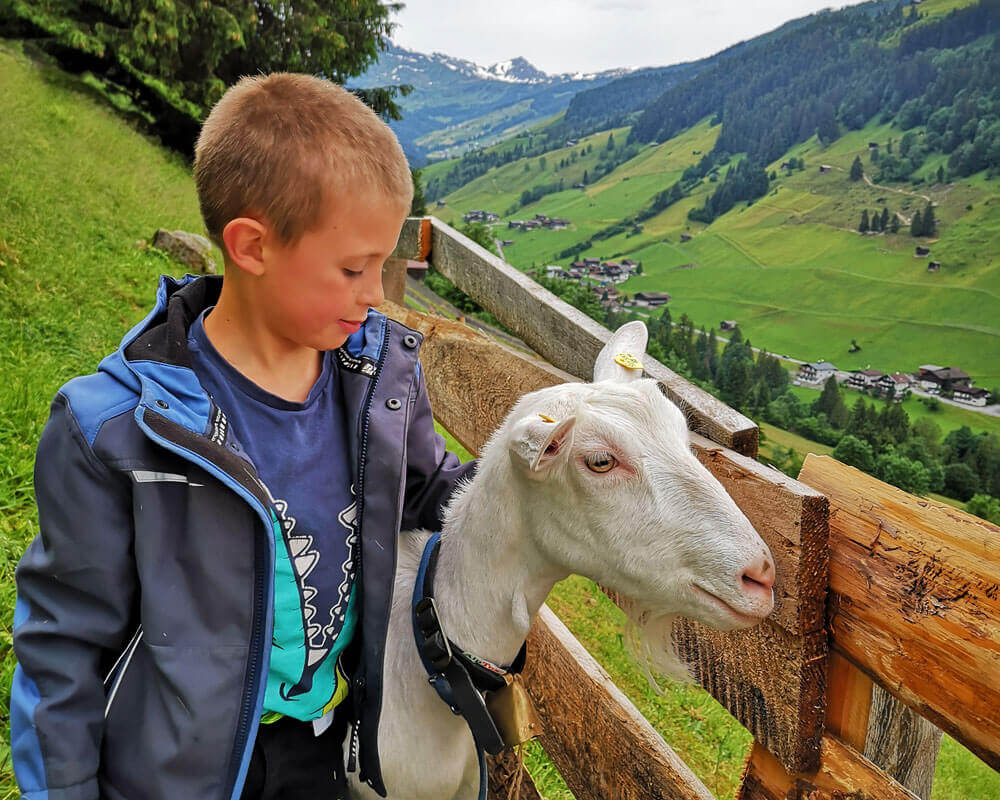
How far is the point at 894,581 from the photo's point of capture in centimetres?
108

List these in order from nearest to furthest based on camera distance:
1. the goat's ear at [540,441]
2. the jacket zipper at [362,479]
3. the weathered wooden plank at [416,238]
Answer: the goat's ear at [540,441]
the jacket zipper at [362,479]
the weathered wooden plank at [416,238]

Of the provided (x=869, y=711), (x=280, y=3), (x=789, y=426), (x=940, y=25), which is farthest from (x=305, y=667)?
(x=940, y=25)

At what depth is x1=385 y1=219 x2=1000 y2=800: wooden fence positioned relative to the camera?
3.25ft

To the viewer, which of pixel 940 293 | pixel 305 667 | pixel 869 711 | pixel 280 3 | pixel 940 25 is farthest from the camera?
pixel 940 25

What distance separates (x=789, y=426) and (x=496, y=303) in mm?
9946

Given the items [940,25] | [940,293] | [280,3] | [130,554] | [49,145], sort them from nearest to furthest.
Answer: [130,554] → [49,145] → [280,3] → [940,293] → [940,25]

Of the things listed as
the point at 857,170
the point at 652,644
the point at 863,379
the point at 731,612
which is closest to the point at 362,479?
the point at 652,644

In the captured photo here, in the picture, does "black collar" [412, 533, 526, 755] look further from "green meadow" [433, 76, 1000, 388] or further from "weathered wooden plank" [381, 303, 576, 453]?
"green meadow" [433, 76, 1000, 388]

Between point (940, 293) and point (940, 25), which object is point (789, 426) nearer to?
point (940, 293)

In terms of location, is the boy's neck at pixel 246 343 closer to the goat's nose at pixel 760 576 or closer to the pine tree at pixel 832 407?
the goat's nose at pixel 760 576

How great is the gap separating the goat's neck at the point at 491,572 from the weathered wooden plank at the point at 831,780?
58 cm

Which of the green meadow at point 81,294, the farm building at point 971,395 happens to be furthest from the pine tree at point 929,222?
the green meadow at point 81,294

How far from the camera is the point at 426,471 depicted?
1940 mm

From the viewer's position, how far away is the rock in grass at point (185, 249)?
959 cm
